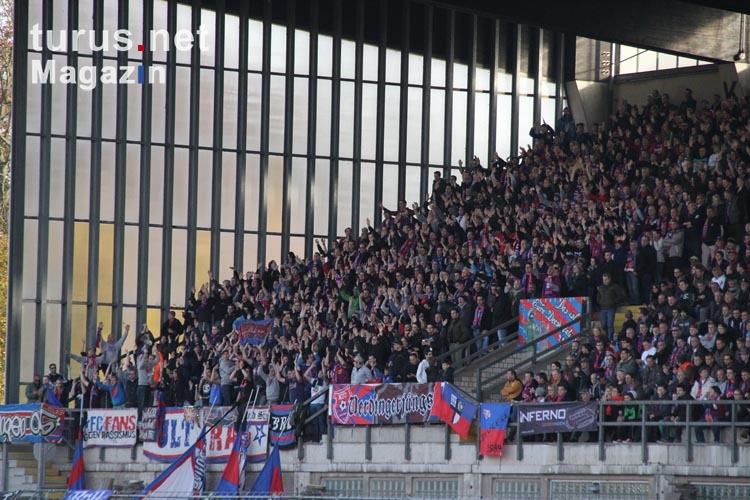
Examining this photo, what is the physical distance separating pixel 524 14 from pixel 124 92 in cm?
1419

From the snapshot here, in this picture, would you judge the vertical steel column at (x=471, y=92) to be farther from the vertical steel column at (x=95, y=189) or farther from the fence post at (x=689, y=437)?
the fence post at (x=689, y=437)

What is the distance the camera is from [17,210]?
44.8 m

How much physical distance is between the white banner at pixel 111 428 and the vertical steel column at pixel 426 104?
1712 centimetres

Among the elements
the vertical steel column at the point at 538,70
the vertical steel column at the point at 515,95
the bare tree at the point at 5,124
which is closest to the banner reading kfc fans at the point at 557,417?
the vertical steel column at the point at 515,95

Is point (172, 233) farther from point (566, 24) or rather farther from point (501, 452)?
point (501, 452)

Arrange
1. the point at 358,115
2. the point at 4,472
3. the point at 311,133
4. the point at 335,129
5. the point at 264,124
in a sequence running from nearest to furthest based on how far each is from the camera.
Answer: the point at 4,472
the point at 264,124
the point at 311,133
the point at 335,129
the point at 358,115

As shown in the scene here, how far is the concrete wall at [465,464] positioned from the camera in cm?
2497

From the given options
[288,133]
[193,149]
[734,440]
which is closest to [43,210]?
[193,149]

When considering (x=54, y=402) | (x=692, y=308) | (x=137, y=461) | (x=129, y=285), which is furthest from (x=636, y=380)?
(x=129, y=285)

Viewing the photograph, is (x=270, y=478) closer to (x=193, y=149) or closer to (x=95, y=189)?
(x=95, y=189)

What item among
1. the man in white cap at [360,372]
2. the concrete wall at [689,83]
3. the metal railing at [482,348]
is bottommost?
the man in white cap at [360,372]

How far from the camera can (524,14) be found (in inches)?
1458

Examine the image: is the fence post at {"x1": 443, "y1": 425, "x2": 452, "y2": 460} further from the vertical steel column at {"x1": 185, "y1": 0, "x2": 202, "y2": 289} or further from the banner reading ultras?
the banner reading ultras

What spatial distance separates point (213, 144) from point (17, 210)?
6080 mm
